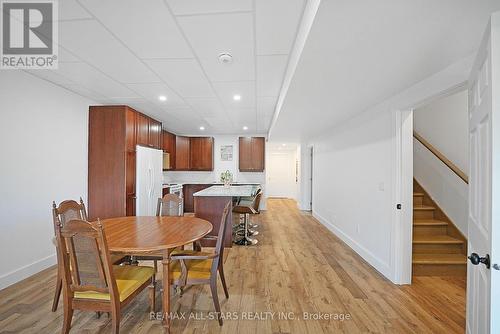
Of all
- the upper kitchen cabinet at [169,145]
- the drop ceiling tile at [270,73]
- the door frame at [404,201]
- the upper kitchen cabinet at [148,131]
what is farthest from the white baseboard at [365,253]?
the upper kitchen cabinet at [169,145]

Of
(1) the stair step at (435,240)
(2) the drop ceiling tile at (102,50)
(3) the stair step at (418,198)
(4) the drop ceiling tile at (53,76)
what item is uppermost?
(4) the drop ceiling tile at (53,76)

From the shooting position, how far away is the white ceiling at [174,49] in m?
1.52

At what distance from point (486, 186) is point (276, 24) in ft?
5.36

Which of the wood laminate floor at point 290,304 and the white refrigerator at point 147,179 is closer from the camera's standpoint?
the wood laminate floor at point 290,304

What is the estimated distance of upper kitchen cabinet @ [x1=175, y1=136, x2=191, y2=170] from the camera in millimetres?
6770

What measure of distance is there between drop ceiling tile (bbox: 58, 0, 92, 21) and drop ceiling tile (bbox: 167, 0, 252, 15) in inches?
25.4

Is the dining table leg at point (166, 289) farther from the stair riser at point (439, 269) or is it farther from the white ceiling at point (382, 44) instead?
the stair riser at point (439, 269)

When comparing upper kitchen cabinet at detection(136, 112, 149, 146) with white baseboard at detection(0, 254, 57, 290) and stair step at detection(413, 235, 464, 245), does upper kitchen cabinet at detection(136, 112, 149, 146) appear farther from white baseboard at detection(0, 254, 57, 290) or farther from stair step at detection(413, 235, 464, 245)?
stair step at detection(413, 235, 464, 245)

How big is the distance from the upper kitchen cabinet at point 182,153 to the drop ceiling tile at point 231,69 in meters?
4.41

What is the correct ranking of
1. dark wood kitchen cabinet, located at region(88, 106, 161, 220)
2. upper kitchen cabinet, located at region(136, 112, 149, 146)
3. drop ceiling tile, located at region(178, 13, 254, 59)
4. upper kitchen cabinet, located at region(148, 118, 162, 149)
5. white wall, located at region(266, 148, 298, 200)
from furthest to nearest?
white wall, located at region(266, 148, 298, 200)
upper kitchen cabinet, located at region(148, 118, 162, 149)
upper kitchen cabinet, located at region(136, 112, 149, 146)
dark wood kitchen cabinet, located at region(88, 106, 161, 220)
drop ceiling tile, located at region(178, 13, 254, 59)

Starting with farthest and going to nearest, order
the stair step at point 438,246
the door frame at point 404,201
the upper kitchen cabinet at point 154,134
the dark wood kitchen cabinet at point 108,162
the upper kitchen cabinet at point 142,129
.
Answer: the upper kitchen cabinet at point 154,134
the upper kitchen cabinet at point 142,129
the dark wood kitchen cabinet at point 108,162
the stair step at point 438,246
the door frame at point 404,201

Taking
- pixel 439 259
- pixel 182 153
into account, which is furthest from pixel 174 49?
pixel 182 153

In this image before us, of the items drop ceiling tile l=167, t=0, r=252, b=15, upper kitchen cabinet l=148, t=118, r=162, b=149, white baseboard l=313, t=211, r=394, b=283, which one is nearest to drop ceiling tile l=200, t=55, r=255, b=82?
drop ceiling tile l=167, t=0, r=252, b=15

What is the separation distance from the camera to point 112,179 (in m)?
3.58
